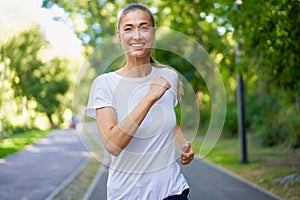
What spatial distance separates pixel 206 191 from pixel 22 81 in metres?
18.7

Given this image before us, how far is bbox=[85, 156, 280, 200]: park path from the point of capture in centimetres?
962

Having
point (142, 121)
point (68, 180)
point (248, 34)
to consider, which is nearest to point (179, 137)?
point (142, 121)

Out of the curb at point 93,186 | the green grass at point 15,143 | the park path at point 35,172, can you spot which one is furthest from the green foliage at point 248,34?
the green grass at point 15,143

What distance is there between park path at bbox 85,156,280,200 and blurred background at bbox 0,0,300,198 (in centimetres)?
106

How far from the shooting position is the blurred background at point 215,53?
7.89 meters

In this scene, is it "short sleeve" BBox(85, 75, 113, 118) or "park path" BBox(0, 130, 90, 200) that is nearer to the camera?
"short sleeve" BBox(85, 75, 113, 118)

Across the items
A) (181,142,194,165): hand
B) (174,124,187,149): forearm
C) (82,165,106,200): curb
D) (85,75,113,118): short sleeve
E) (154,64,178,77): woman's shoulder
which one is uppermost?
(154,64,178,77): woman's shoulder

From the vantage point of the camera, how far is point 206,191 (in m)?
10.3

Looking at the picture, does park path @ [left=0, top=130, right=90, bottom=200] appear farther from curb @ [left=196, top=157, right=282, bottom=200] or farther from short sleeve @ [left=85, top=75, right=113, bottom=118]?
short sleeve @ [left=85, top=75, right=113, bottom=118]

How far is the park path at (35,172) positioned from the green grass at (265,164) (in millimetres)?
4217

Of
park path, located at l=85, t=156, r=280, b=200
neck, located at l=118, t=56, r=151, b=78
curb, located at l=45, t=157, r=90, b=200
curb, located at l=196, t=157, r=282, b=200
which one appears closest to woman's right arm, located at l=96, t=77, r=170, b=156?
neck, located at l=118, t=56, r=151, b=78

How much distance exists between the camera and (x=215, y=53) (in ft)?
36.4

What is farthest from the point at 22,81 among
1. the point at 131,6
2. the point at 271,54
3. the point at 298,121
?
the point at 131,6

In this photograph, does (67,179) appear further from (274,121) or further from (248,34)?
(274,121)
